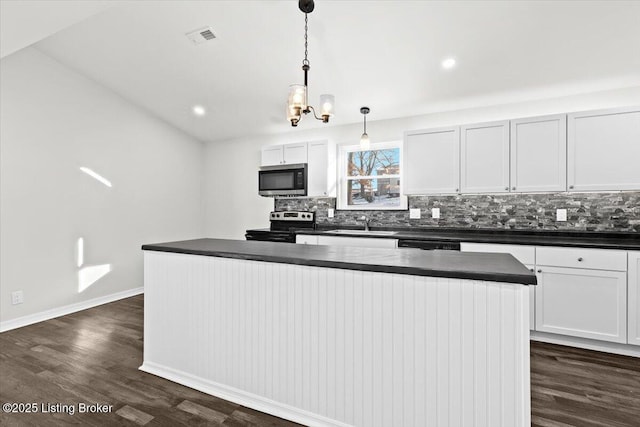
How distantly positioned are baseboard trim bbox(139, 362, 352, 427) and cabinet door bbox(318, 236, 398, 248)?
6.28ft

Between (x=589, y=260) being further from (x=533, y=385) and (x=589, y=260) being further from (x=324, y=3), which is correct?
(x=324, y=3)

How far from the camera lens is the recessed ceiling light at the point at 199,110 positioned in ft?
14.2

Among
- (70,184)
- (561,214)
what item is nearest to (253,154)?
(70,184)

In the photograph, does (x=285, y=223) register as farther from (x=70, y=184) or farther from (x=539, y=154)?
(x=539, y=154)

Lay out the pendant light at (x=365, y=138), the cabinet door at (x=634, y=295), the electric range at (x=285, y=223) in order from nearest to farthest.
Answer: the cabinet door at (x=634, y=295) → the pendant light at (x=365, y=138) → the electric range at (x=285, y=223)

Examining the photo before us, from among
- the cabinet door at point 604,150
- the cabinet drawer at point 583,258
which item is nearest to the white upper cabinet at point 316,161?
the cabinet drawer at point 583,258

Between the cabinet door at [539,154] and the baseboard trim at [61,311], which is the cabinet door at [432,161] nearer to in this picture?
the cabinet door at [539,154]

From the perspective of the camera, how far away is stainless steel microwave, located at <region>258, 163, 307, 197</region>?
4.23 metres

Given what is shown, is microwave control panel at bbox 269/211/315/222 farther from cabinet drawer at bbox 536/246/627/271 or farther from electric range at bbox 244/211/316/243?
cabinet drawer at bbox 536/246/627/271

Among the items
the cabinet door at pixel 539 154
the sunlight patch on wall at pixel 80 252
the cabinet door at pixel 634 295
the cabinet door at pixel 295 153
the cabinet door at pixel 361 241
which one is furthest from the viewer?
the cabinet door at pixel 295 153

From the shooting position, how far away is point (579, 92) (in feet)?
10.4

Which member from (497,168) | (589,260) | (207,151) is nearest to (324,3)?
(497,168)

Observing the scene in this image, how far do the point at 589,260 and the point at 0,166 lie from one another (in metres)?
5.33

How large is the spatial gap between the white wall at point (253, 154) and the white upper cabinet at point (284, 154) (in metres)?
0.34
